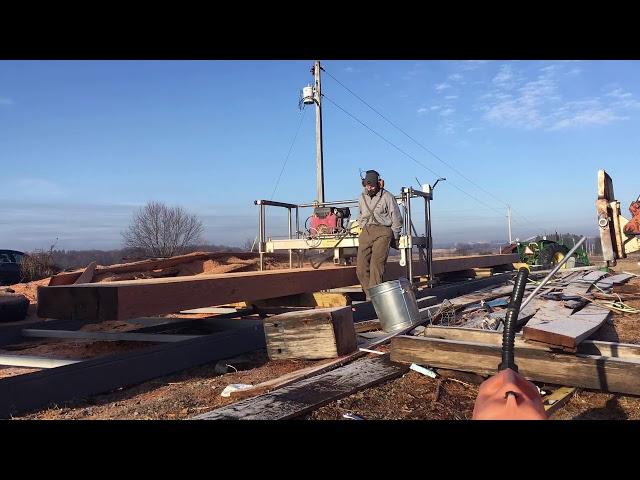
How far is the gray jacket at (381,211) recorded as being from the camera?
720cm

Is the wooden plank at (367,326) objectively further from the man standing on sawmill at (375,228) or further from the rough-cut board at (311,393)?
the rough-cut board at (311,393)

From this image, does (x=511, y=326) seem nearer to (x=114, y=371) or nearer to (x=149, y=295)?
(x=149, y=295)

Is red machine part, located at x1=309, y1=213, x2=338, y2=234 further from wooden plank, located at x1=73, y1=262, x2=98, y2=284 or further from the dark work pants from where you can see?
wooden plank, located at x1=73, y1=262, x2=98, y2=284

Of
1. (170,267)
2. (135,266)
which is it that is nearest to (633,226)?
(135,266)

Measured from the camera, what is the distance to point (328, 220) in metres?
10.2

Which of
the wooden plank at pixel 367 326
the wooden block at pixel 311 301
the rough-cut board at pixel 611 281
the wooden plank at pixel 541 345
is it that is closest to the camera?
the wooden plank at pixel 541 345

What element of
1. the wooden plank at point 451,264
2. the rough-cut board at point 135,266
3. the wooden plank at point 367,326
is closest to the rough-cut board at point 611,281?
the wooden plank at point 451,264

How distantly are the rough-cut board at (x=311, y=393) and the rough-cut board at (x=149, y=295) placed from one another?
4.74ft

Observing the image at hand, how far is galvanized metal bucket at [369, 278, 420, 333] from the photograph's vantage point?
6.09 m

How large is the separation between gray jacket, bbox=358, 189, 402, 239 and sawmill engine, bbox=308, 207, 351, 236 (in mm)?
2504

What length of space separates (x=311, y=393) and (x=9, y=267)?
66.2 feet

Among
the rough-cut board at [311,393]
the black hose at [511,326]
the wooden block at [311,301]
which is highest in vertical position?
the black hose at [511,326]

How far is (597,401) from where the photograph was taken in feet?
11.7

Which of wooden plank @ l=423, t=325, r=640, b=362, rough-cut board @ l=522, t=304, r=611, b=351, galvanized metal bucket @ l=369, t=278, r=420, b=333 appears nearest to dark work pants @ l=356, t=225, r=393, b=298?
galvanized metal bucket @ l=369, t=278, r=420, b=333
